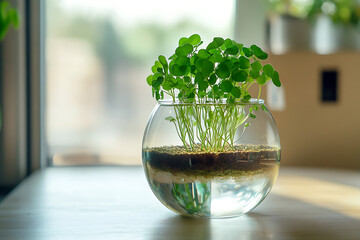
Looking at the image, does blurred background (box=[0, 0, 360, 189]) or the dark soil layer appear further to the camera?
blurred background (box=[0, 0, 360, 189])

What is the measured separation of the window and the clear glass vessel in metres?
0.88

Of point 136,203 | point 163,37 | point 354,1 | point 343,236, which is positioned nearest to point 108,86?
point 163,37

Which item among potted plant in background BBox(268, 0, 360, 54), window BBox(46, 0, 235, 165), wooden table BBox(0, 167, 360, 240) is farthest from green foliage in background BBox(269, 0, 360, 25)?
wooden table BBox(0, 167, 360, 240)

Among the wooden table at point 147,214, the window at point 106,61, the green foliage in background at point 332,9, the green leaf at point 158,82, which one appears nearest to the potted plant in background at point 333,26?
the green foliage in background at point 332,9

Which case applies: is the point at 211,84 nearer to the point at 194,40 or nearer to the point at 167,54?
the point at 194,40

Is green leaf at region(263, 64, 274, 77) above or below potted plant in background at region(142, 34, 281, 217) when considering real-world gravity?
above

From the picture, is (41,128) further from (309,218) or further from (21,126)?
(309,218)

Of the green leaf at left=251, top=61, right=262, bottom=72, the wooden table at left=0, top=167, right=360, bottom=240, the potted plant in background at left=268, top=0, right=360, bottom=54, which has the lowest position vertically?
the wooden table at left=0, top=167, right=360, bottom=240

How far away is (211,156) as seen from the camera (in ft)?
2.54

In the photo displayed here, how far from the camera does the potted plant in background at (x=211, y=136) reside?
77 centimetres

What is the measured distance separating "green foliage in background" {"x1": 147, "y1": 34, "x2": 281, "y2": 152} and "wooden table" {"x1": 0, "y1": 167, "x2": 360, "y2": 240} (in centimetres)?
15

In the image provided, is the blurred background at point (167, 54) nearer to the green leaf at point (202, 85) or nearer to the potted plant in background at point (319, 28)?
the potted plant in background at point (319, 28)

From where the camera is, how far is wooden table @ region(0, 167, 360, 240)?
767 mm

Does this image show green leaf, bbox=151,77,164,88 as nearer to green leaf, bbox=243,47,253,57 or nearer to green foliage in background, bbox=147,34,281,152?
green foliage in background, bbox=147,34,281,152
